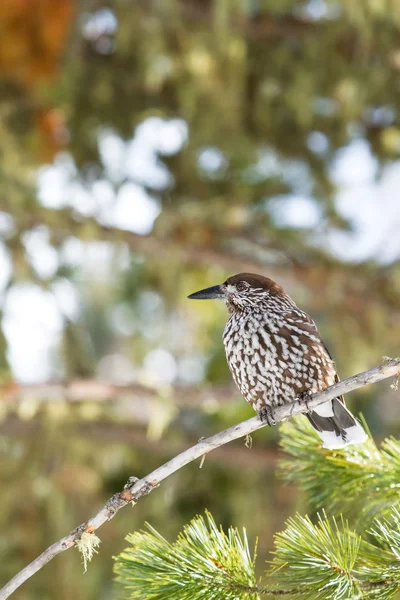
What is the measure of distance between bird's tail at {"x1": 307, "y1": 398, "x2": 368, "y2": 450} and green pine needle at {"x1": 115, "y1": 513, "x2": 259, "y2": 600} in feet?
1.99

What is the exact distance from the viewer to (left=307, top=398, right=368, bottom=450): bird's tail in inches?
97.5

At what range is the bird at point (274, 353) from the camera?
2.76 metres

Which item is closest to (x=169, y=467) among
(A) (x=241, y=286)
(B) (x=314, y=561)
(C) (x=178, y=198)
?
(B) (x=314, y=561)

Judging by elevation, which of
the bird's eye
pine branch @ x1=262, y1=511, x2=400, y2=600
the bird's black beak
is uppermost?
the bird's eye

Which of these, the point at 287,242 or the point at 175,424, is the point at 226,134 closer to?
the point at 287,242

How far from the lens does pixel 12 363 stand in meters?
5.29

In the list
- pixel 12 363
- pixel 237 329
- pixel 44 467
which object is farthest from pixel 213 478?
pixel 237 329

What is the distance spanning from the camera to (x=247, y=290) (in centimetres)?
291

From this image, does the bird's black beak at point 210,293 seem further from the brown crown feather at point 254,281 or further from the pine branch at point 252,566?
the pine branch at point 252,566

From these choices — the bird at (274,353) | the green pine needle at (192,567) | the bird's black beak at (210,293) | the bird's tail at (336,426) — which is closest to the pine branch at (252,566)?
the green pine needle at (192,567)

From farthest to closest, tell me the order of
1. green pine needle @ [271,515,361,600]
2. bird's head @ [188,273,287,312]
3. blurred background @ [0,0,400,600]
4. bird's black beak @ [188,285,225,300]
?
blurred background @ [0,0,400,600]
bird's head @ [188,273,287,312]
bird's black beak @ [188,285,225,300]
green pine needle @ [271,515,361,600]

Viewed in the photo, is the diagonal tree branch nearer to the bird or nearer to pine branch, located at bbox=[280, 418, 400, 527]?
pine branch, located at bbox=[280, 418, 400, 527]

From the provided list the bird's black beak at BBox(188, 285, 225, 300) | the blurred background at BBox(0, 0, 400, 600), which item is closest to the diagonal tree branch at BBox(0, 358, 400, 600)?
the bird's black beak at BBox(188, 285, 225, 300)

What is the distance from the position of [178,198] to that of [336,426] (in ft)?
11.6
